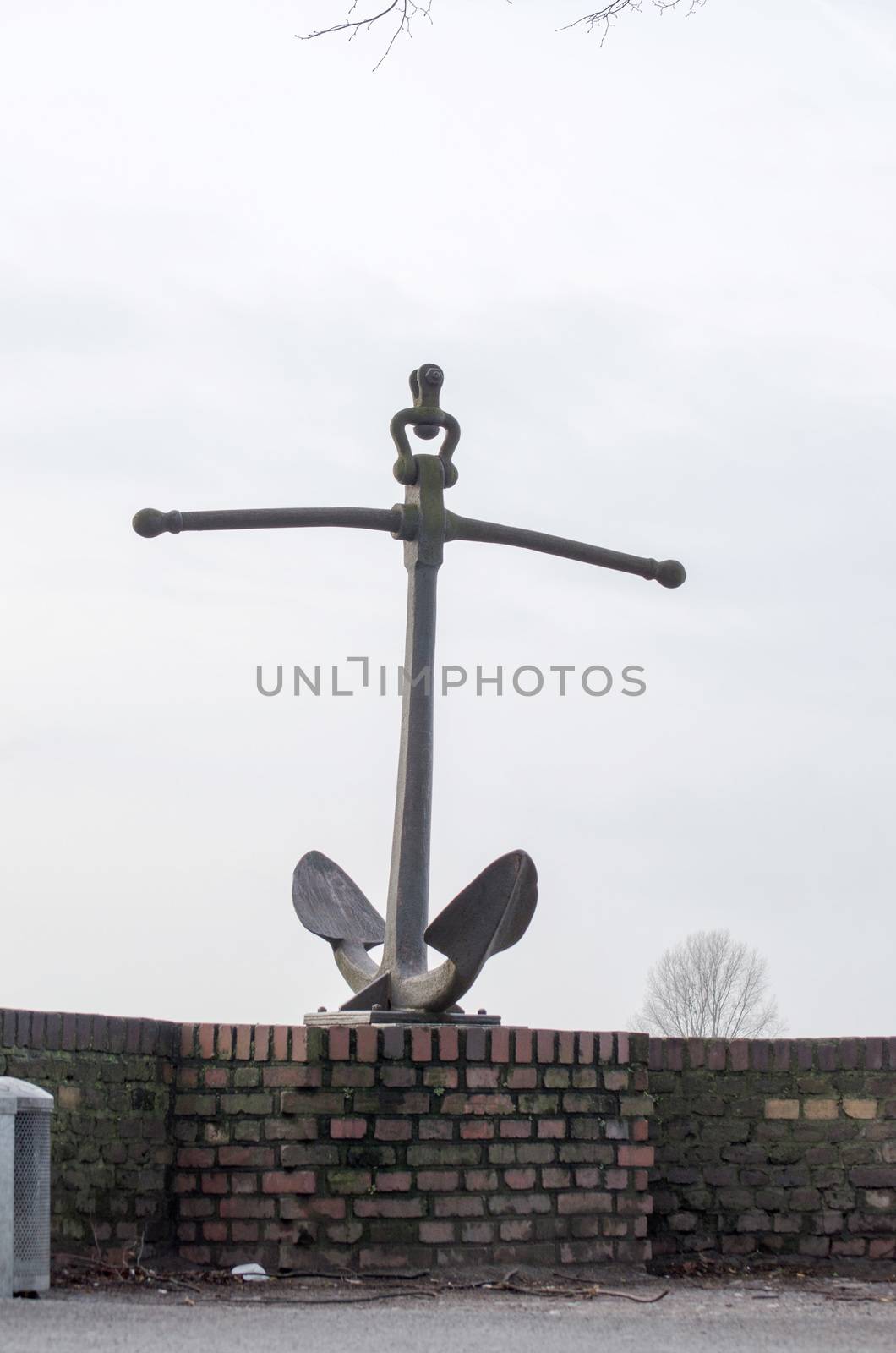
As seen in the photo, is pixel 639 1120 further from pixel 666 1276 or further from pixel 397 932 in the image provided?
pixel 397 932

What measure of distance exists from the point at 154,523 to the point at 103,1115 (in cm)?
199

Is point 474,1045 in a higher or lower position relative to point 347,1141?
higher

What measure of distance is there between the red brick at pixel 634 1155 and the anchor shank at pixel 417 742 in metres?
0.91

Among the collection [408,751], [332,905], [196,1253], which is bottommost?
[196,1253]

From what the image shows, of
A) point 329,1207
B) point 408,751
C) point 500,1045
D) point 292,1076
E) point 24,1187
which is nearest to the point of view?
point 24,1187

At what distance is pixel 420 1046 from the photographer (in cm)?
567

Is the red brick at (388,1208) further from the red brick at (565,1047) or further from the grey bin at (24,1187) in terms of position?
the grey bin at (24,1187)

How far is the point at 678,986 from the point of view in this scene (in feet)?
76.6

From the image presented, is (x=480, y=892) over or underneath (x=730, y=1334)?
over

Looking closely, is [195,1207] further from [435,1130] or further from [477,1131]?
[477,1131]

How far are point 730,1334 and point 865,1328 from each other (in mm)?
467

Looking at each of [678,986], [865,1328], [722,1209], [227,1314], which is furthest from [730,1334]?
[678,986]

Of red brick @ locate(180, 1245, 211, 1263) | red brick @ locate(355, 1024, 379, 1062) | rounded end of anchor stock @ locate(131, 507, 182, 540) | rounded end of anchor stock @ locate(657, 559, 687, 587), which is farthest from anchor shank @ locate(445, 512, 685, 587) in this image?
red brick @ locate(180, 1245, 211, 1263)

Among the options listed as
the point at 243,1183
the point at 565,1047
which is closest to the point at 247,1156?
the point at 243,1183
